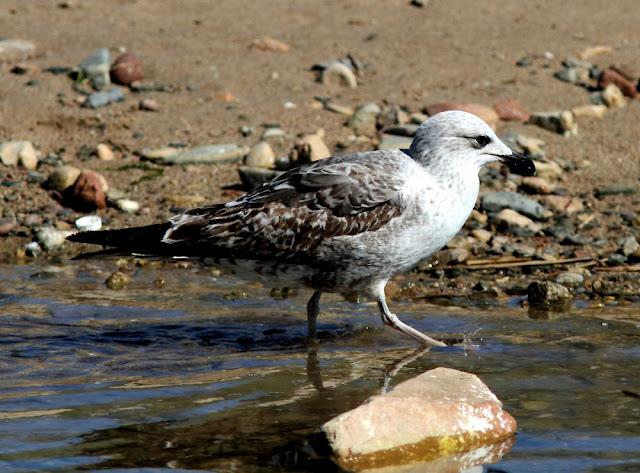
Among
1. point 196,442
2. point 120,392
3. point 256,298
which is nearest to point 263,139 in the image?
point 256,298

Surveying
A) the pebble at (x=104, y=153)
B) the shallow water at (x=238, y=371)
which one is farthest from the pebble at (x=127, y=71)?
the shallow water at (x=238, y=371)

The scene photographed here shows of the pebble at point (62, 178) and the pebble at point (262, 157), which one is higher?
the pebble at point (262, 157)

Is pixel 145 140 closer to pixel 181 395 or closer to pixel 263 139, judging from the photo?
pixel 263 139

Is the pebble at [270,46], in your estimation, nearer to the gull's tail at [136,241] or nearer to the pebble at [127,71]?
the pebble at [127,71]

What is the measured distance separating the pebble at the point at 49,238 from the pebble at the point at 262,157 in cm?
166

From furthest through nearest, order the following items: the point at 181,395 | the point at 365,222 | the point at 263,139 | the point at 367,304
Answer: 1. the point at 263,139
2. the point at 367,304
3. the point at 365,222
4. the point at 181,395

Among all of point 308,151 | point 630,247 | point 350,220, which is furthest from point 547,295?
point 308,151

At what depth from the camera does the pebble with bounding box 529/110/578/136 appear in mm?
10539

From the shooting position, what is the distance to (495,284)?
820 centimetres

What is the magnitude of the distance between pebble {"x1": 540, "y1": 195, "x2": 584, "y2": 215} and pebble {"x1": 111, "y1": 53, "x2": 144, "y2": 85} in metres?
4.02

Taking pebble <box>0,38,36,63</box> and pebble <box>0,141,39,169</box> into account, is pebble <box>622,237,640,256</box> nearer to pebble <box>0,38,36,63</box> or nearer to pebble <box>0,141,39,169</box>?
pebble <box>0,141,39,169</box>

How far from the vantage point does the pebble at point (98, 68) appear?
11102 mm

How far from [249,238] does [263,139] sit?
334 cm

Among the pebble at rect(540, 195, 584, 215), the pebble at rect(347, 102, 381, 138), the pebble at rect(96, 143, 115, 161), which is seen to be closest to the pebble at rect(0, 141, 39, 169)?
the pebble at rect(96, 143, 115, 161)
